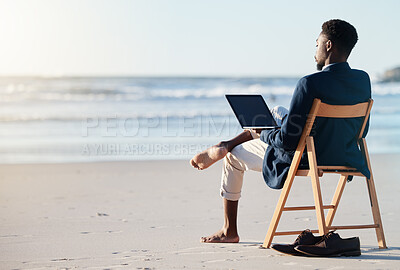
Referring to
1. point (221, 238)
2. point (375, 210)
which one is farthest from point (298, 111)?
point (221, 238)

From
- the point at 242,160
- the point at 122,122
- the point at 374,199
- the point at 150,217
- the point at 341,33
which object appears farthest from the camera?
the point at 122,122

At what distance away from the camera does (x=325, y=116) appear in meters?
3.51

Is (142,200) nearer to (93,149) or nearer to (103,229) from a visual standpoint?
(103,229)

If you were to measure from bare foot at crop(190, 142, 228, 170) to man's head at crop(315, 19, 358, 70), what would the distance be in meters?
0.87

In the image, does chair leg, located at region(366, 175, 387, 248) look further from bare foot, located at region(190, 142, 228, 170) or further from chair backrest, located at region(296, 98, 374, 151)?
bare foot, located at region(190, 142, 228, 170)

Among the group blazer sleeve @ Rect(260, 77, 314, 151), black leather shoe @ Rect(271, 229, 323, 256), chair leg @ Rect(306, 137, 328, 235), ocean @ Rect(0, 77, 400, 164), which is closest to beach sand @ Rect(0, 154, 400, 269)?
black leather shoe @ Rect(271, 229, 323, 256)

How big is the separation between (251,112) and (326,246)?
91 cm

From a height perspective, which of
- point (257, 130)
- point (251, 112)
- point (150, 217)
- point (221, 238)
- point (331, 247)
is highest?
point (251, 112)

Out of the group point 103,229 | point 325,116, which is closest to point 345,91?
point 325,116

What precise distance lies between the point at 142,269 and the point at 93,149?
6.44 m

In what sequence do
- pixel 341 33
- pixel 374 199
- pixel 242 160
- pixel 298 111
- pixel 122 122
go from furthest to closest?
1. pixel 122 122
2. pixel 242 160
3. pixel 374 199
4. pixel 341 33
5. pixel 298 111

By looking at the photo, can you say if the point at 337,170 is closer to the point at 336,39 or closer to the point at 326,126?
the point at 326,126

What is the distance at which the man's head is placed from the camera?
356cm

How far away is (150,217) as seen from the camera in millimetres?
5078
